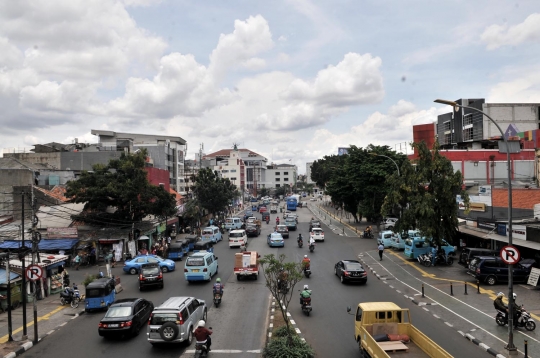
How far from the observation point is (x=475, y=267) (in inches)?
987

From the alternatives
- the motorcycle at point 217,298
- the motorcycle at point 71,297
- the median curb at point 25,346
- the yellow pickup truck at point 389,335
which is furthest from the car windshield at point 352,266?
the median curb at point 25,346

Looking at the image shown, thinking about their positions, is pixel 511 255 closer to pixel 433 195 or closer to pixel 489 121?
pixel 433 195

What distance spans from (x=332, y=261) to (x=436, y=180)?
10022 millimetres

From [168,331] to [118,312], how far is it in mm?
3060

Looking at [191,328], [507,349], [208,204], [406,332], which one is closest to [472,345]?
[507,349]

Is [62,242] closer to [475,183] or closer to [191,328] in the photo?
[191,328]

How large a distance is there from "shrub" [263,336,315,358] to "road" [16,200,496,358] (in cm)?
126

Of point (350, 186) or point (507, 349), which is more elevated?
point (350, 186)

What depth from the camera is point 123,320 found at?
54.2 ft

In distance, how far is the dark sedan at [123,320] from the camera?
16438 mm

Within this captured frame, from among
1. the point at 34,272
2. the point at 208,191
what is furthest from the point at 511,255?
the point at 208,191

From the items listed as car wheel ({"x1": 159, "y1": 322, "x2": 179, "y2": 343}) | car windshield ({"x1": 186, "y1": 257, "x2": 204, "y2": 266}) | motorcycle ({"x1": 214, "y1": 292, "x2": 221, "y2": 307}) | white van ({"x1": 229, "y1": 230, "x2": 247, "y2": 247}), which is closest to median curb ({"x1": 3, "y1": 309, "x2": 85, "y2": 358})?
car wheel ({"x1": 159, "y1": 322, "x2": 179, "y2": 343})

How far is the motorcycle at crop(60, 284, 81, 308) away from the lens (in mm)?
22516

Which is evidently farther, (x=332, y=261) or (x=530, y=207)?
(x=332, y=261)
